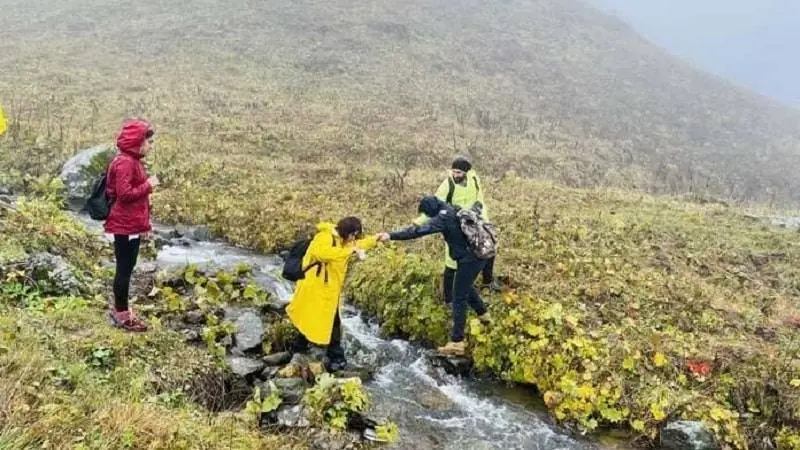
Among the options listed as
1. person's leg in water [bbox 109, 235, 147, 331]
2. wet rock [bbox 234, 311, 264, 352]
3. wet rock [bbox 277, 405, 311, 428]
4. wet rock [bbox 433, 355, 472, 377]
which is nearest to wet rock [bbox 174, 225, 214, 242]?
wet rock [bbox 234, 311, 264, 352]

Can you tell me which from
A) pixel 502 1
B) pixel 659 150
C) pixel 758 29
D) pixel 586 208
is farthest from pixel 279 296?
pixel 758 29

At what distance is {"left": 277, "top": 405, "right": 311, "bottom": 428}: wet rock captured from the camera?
702cm

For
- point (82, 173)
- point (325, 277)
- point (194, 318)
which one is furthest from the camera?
point (82, 173)

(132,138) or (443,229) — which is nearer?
(132,138)

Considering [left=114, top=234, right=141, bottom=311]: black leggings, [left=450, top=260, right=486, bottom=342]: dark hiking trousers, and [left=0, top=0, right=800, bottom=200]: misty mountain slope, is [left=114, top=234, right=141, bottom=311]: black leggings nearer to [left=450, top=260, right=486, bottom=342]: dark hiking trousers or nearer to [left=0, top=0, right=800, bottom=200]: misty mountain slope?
[left=450, top=260, right=486, bottom=342]: dark hiking trousers

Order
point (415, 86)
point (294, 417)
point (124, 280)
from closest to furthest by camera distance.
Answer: point (294, 417), point (124, 280), point (415, 86)

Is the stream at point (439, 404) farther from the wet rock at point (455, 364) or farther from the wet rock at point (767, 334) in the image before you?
the wet rock at point (767, 334)

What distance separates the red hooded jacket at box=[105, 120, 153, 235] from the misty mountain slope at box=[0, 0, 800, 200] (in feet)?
56.1

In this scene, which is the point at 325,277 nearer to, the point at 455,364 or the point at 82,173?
the point at 455,364

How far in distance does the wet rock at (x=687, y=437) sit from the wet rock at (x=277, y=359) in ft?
15.5

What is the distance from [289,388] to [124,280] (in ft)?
8.02

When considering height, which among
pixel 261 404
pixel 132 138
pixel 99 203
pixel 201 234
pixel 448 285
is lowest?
pixel 201 234

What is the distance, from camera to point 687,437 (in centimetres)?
780

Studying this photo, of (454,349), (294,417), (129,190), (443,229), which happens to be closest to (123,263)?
(129,190)
